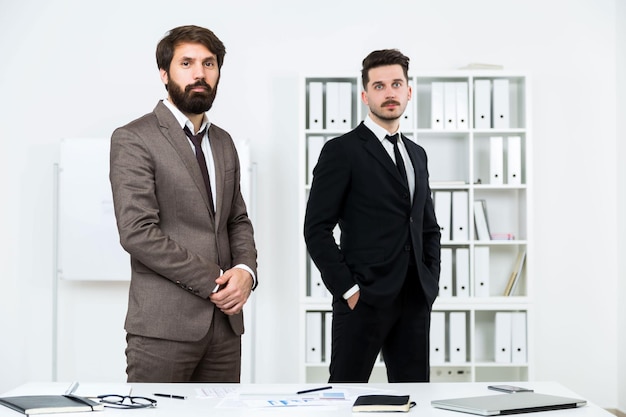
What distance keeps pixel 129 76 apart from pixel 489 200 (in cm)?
226

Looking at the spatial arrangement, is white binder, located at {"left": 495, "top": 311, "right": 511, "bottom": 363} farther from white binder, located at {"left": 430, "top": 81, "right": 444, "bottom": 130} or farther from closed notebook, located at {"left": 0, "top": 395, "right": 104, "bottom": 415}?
closed notebook, located at {"left": 0, "top": 395, "right": 104, "bottom": 415}

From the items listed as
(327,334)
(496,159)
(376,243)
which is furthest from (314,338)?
(376,243)

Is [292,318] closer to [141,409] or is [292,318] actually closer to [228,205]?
[228,205]

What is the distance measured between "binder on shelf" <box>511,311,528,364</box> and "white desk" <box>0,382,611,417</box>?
2340mm

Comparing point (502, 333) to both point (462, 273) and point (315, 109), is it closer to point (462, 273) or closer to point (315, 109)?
point (462, 273)

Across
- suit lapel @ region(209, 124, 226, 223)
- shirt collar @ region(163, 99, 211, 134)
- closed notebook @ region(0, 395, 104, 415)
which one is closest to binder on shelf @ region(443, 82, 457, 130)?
suit lapel @ region(209, 124, 226, 223)

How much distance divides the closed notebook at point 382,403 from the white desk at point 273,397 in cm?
2

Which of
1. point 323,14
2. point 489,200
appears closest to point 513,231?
point 489,200

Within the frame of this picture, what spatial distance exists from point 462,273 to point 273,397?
8.79ft

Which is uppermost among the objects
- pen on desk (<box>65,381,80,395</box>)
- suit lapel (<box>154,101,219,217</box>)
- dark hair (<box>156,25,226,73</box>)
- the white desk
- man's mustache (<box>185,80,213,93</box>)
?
dark hair (<box>156,25,226,73</box>)

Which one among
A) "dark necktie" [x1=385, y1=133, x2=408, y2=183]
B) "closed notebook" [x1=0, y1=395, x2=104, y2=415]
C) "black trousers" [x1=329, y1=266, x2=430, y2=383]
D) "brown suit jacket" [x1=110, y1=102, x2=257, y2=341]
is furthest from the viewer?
"dark necktie" [x1=385, y1=133, x2=408, y2=183]

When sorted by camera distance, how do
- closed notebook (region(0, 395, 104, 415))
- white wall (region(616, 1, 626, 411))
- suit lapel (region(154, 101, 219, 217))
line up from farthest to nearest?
1. white wall (region(616, 1, 626, 411))
2. suit lapel (region(154, 101, 219, 217))
3. closed notebook (region(0, 395, 104, 415))

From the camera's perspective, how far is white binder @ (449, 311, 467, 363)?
14.8 ft

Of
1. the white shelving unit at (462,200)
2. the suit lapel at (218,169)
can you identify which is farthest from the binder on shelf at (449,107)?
the suit lapel at (218,169)
